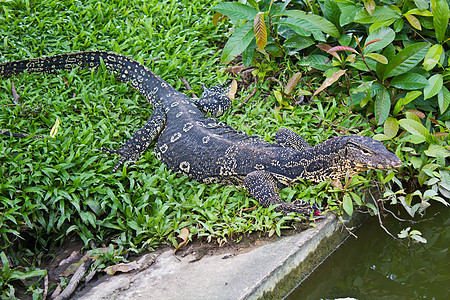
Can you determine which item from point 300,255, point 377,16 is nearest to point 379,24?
point 377,16

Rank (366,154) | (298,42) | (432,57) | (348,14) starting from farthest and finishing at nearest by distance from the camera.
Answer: (298,42) → (348,14) → (432,57) → (366,154)

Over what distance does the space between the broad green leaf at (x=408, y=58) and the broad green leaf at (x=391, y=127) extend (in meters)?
0.59

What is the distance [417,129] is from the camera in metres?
5.13

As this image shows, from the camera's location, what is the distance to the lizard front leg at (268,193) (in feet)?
14.5

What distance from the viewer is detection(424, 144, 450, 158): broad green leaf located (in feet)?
16.3

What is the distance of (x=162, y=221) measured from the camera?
176 inches

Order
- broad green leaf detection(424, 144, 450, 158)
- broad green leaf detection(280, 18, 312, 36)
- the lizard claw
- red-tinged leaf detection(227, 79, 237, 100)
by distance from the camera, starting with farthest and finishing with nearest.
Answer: red-tinged leaf detection(227, 79, 237, 100) < broad green leaf detection(280, 18, 312, 36) < broad green leaf detection(424, 144, 450, 158) < the lizard claw

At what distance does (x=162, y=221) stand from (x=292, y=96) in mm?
2666

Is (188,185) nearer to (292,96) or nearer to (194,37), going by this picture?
(292,96)

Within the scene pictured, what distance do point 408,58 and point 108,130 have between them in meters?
3.80

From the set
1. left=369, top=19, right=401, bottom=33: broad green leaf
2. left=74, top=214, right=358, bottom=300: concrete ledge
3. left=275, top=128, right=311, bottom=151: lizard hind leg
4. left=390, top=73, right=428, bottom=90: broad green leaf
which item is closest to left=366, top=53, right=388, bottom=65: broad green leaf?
left=390, top=73, right=428, bottom=90: broad green leaf

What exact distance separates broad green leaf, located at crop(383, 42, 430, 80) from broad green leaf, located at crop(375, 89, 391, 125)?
28cm

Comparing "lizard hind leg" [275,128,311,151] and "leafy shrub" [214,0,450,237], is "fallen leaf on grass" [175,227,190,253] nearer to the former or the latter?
"lizard hind leg" [275,128,311,151]

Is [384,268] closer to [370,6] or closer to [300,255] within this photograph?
[300,255]
